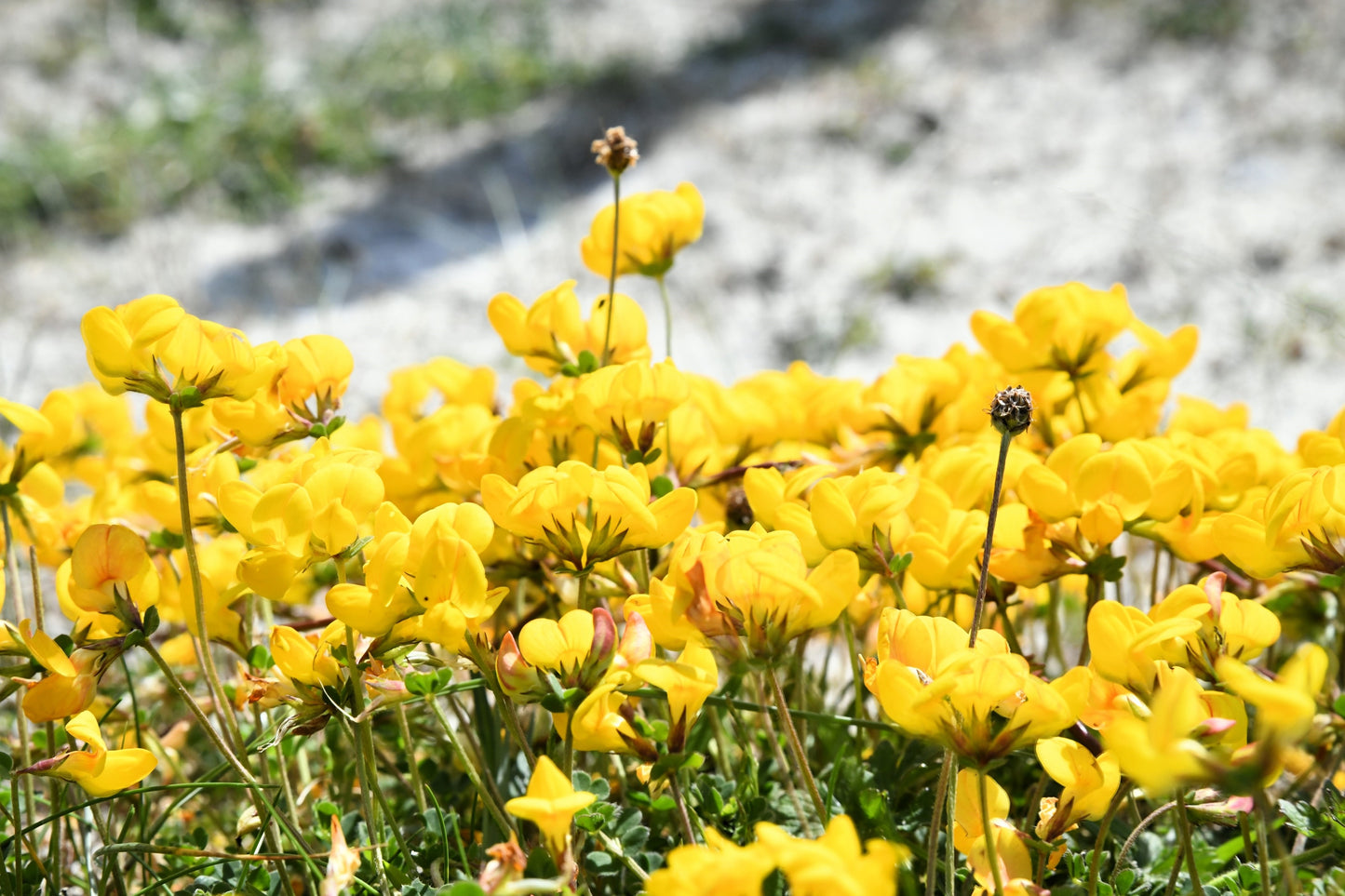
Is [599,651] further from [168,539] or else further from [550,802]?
[168,539]

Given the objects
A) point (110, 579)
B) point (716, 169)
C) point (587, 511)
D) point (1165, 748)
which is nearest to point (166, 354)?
point (110, 579)

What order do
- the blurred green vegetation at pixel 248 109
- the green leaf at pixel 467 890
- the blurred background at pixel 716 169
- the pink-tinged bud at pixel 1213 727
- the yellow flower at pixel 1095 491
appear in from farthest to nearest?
the blurred green vegetation at pixel 248 109, the blurred background at pixel 716 169, the yellow flower at pixel 1095 491, the pink-tinged bud at pixel 1213 727, the green leaf at pixel 467 890

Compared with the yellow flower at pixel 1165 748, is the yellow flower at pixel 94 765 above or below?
above

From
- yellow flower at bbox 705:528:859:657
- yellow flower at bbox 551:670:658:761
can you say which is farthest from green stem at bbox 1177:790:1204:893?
yellow flower at bbox 551:670:658:761

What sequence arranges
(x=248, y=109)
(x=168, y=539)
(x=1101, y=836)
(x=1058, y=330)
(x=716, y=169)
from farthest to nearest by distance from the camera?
(x=248, y=109) → (x=716, y=169) → (x=1058, y=330) → (x=168, y=539) → (x=1101, y=836)

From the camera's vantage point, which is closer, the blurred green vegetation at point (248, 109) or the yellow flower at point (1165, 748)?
the yellow flower at point (1165, 748)

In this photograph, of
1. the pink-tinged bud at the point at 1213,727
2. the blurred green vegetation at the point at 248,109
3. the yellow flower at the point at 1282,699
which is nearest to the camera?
the yellow flower at the point at 1282,699

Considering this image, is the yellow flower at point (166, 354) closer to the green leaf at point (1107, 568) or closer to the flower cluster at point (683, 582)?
the flower cluster at point (683, 582)

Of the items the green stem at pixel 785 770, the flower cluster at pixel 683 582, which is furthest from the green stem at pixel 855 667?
the green stem at pixel 785 770
